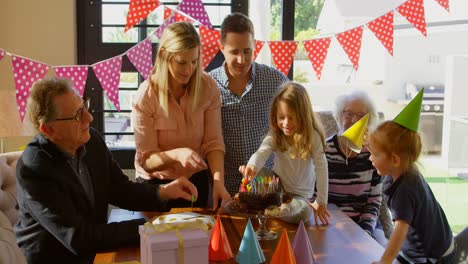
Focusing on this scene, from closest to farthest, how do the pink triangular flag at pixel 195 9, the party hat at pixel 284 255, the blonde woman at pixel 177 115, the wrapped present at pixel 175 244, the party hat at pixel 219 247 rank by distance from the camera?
the wrapped present at pixel 175 244 < the party hat at pixel 284 255 < the party hat at pixel 219 247 < the blonde woman at pixel 177 115 < the pink triangular flag at pixel 195 9

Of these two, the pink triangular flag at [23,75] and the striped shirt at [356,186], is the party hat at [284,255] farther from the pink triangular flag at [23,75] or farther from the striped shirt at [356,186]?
the pink triangular flag at [23,75]

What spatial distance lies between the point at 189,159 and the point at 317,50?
1389mm

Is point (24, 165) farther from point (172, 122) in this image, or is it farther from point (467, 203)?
point (467, 203)

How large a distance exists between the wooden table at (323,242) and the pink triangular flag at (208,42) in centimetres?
127

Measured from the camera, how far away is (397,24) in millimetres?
8641

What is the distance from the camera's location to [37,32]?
10.7 ft

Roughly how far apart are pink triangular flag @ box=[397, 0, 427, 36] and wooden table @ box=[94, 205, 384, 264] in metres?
1.48

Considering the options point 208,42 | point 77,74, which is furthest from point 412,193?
point 77,74

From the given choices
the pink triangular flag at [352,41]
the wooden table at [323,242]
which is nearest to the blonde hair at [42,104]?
the wooden table at [323,242]

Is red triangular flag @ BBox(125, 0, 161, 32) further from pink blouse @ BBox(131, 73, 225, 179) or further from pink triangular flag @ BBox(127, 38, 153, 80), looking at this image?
pink blouse @ BBox(131, 73, 225, 179)

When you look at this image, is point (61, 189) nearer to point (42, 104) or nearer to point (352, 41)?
point (42, 104)

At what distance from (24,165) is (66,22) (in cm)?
174

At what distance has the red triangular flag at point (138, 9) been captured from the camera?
295 cm

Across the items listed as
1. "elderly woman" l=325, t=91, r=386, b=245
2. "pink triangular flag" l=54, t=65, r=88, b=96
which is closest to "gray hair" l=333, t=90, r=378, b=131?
"elderly woman" l=325, t=91, r=386, b=245
